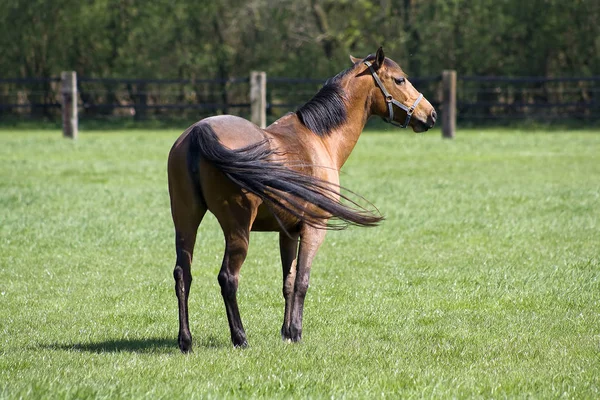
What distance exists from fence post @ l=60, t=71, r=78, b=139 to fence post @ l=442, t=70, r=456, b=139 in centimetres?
966

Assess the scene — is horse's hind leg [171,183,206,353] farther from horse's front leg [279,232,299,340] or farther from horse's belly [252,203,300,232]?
horse's front leg [279,232,299,340]

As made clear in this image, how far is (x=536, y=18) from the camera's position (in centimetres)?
3228

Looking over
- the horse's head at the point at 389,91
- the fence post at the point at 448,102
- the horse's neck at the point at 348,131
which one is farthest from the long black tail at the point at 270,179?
the fence post at the point at 448,102

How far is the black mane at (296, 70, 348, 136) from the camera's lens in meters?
6.46

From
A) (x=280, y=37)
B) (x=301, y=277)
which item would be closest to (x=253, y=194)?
(x=301, y=277)

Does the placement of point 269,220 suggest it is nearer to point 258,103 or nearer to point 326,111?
point 326,111

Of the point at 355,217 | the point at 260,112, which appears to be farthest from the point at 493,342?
the point at 260,112

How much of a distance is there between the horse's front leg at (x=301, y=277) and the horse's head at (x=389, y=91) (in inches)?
47.5

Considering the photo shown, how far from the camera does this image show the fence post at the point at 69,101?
79.3ft

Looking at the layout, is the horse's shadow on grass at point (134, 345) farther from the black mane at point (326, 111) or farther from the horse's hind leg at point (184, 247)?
the black mane at point (326, 111)

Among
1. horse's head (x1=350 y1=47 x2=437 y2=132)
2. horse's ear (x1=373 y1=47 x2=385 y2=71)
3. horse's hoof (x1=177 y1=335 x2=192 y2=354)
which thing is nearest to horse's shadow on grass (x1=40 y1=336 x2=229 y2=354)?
horse's hoof (x1=177 y1=335 x2=192 y2=354)

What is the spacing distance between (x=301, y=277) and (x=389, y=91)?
1.60m

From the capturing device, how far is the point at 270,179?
5617 millimetres

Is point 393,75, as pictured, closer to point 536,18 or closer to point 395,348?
point 395,348
